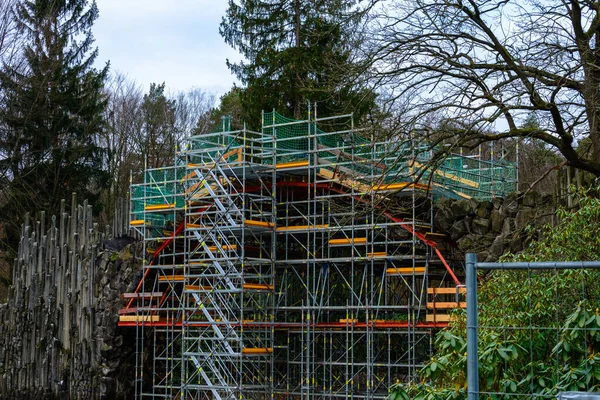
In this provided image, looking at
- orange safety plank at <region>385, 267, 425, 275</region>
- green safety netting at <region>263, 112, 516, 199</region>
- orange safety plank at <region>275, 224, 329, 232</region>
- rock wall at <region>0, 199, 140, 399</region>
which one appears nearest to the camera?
orange safety plank at <region>385, 267, 425, 275</region>

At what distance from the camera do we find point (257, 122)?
112 ft

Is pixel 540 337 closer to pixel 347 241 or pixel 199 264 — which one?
pixel 347 241

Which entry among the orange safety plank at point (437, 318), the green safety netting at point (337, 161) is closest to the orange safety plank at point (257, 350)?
the orange safety plank at point (437, 318)

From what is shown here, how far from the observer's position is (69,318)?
2986 centimetres

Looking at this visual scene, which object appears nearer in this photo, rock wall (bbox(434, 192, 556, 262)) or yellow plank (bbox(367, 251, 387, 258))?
rock wall (bbox(434, 192, 556, 262))

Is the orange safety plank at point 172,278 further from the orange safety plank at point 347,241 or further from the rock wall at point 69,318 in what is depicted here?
the orange safety plank at point 347,241

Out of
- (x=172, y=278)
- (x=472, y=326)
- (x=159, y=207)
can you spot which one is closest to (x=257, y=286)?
(x=172, y=278)

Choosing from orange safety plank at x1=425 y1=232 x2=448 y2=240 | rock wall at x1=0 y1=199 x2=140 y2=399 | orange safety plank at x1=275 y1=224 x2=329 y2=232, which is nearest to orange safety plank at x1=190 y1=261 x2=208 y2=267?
orange safety plank at x1=275 y1=224 x2=329 y2=232

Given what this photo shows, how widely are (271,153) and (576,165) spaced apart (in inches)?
455

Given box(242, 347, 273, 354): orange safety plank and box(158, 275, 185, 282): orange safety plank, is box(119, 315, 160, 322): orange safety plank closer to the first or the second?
box(158, 275, 185, 282): orange safety plank

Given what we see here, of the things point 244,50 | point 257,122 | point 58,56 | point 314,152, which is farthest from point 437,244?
point 58,56

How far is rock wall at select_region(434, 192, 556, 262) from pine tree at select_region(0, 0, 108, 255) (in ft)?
68.8

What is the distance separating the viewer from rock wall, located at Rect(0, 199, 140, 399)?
91.5ft

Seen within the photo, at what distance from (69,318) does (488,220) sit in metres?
14.4
